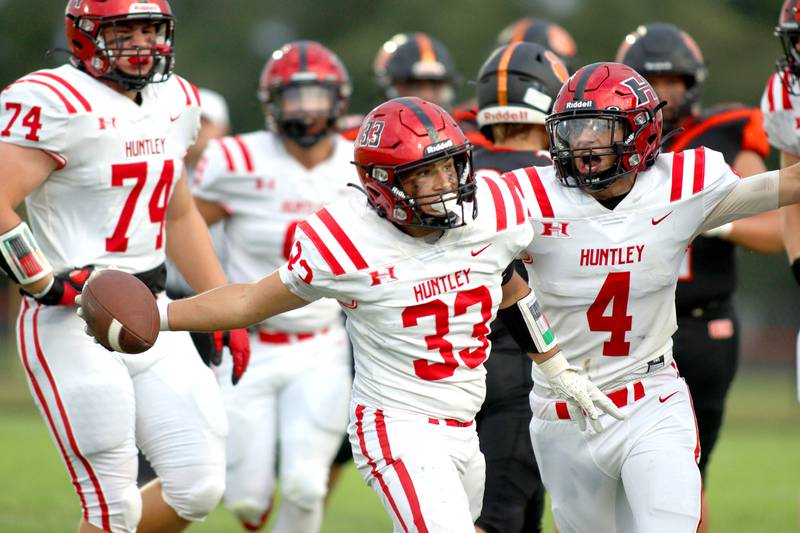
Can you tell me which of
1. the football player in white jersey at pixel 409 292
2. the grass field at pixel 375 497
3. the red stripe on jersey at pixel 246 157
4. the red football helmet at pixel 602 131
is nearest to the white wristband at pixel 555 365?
the football player in white jersey at pixel 409 292

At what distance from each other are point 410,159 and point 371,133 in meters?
0.20

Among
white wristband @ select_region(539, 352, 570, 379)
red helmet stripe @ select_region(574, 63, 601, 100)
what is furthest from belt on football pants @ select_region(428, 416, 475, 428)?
red helmet stripe @ select_region(574, 63, 601, 100)

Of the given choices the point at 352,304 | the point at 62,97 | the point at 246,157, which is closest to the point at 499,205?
the point at 352,304

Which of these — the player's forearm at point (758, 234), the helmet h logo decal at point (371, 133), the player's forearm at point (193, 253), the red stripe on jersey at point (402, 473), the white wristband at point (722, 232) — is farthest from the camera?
the player's forearm at point (758, 234)

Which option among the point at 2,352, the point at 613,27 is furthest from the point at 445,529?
the point at 613,27

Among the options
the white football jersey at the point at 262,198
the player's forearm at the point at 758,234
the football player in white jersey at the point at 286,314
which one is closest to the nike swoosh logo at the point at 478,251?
the player's forearm at the point at 758,234

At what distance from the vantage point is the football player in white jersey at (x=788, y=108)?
502cm

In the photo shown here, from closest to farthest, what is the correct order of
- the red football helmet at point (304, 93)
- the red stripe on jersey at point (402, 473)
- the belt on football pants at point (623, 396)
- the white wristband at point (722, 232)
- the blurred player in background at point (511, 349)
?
the red stripe on jersey at point (402, 473) < the belt on football pants at point (623, 396) < the blurred player in background at point (511, 349) < the white wristband at point (722, 232) < the red football helmet at point (304, 93)

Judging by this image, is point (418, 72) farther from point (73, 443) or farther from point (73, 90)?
point (73, 443)

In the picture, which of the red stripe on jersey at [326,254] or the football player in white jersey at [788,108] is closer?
the red stripe on jersey at [326,254]

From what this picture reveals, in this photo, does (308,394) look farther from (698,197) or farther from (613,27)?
(613,27)

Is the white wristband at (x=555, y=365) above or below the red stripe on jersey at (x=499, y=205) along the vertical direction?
below

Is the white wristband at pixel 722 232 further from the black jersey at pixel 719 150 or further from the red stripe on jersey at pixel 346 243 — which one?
the red stripe on jersey at pixel 346 243

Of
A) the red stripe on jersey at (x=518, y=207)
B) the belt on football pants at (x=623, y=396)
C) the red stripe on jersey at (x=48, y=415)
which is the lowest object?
the red stripe on jersey at (x=48, y=415)
